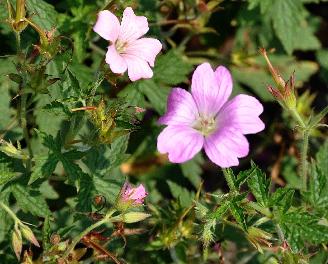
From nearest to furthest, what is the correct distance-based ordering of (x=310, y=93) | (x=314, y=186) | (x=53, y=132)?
1. (x=314, y=186)
2. (x=53, y=132)
3. (x=310, y=93)

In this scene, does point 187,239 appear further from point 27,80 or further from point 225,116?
point 27,80

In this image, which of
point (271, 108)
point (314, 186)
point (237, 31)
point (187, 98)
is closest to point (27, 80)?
point (187, 98)

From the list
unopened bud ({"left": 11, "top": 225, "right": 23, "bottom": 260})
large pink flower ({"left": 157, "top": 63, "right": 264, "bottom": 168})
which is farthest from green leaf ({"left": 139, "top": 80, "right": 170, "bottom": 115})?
unopened bud ({"left": 11, "top": 225, "right": 23, "bottom": 260})

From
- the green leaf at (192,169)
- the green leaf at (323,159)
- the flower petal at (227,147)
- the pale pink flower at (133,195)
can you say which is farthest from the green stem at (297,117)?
the green leaf at (192,169)

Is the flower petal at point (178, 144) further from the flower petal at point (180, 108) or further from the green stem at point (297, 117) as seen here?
the green stem at point (297, 117)

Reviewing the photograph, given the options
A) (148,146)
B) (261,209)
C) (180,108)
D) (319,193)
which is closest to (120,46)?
(180,108)
